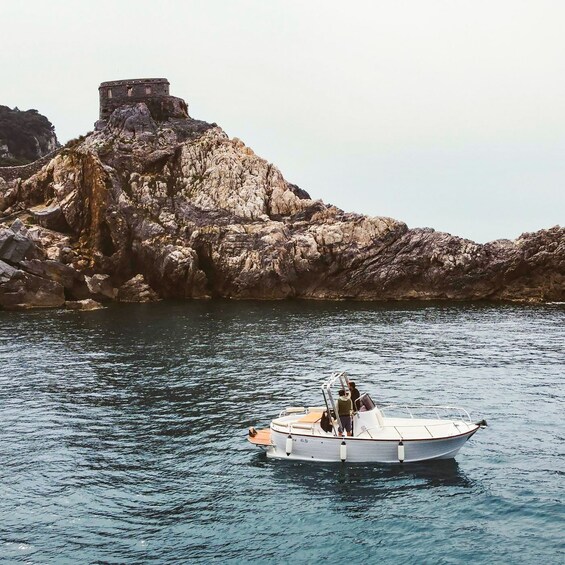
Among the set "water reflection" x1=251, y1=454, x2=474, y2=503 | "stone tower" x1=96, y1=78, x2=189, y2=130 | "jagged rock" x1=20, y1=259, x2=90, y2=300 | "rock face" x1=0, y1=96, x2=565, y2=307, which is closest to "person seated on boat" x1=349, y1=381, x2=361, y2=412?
"water reflection" x1=251, y1=454, x2=474, y2=503

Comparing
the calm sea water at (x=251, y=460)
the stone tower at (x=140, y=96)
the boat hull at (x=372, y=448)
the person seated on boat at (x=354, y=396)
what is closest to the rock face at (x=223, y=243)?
the stone tower at (x=140, y=96)

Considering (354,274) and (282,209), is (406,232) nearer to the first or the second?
(354,274)

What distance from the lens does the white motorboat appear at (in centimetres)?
3484

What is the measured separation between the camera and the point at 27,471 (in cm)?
3512

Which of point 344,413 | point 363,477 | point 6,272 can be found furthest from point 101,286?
point 363,477

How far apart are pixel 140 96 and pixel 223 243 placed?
157 feet

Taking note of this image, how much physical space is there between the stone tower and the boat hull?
119630 mm

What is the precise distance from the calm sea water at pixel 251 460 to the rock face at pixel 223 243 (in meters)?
36.8

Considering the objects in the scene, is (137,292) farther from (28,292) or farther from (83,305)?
(28,292)

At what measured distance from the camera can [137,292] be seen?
372ft

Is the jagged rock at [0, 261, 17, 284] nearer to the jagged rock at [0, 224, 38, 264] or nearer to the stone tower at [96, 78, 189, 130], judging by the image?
the jagged rock at [0, 224, 38, 264]

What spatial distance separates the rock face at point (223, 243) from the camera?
4382 inches

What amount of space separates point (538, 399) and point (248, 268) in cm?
7335

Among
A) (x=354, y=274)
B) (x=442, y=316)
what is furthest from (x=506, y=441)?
(x=354, y=274)
